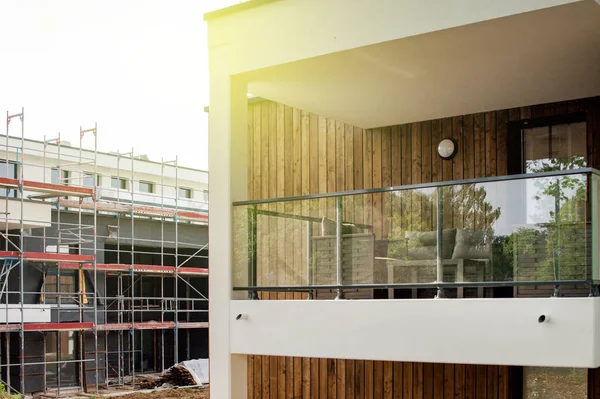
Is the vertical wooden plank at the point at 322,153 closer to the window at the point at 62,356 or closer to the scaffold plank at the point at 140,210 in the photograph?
the window at the point at 62,356

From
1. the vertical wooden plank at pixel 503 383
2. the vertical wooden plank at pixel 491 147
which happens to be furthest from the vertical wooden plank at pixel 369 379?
the vertical wooden plank at pixel 491 147

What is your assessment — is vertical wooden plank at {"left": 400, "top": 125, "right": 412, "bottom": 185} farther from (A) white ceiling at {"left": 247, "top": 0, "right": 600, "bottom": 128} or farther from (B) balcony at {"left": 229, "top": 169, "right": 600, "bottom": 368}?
(B) balcony at {"left": 229, "top": 169, "right": 600, "bottom": 368}

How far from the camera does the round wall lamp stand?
980 cm

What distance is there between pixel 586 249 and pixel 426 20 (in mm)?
2347

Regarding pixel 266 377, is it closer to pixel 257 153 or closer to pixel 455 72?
pixel 257 153

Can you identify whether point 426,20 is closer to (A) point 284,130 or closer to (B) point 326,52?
(B) point 326,52

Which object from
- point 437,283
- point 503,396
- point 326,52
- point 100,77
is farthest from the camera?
point 100,77

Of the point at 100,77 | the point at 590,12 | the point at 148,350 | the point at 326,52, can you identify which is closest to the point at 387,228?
the point at 326,52

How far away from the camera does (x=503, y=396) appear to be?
9.16m

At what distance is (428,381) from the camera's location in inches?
382

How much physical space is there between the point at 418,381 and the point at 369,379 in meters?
0.67

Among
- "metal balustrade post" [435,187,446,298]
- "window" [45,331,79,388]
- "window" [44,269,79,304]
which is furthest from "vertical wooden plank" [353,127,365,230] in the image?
"window" [45,331,79,388]

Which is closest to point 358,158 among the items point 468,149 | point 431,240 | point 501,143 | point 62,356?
point 468,149

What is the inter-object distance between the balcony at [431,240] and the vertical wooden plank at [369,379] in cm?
250
